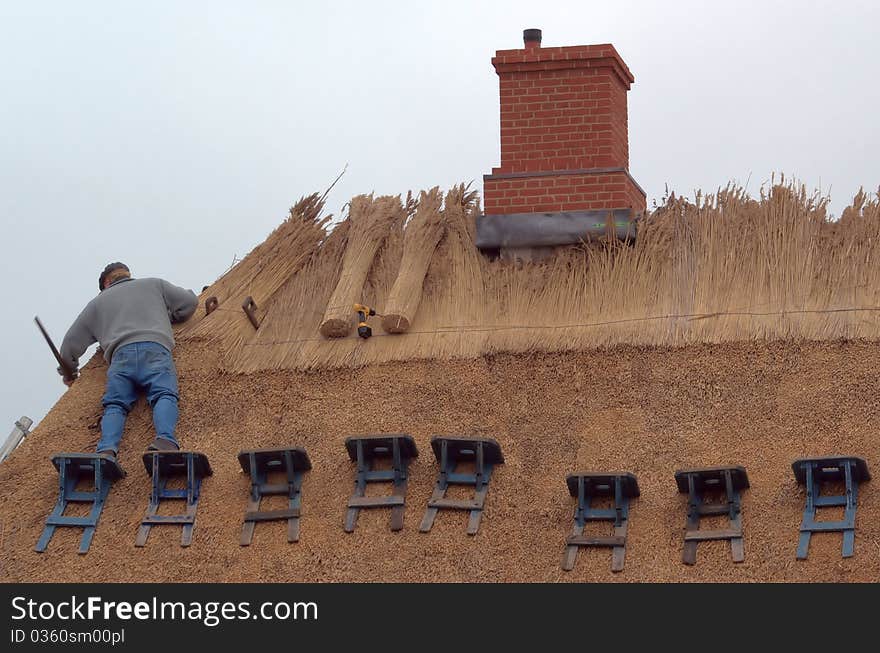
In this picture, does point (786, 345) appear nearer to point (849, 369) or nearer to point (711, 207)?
point (849, 369)

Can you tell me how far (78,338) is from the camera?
1093cm

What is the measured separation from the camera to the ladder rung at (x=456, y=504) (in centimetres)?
912

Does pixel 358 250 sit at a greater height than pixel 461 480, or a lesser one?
greater

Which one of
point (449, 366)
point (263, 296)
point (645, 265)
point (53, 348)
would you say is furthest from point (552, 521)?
point (53, 348)

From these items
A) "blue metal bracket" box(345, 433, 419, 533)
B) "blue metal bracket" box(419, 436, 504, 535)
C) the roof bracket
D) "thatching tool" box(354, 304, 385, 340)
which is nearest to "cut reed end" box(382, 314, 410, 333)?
"thatching tool" box(354, 304, 385, 340)

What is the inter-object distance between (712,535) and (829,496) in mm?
653

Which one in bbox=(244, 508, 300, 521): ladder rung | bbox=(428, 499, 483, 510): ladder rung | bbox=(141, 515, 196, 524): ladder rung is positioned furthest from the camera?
bbox=(141, 515, 196, 524): ladder rung

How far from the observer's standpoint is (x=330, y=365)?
10.4 meters

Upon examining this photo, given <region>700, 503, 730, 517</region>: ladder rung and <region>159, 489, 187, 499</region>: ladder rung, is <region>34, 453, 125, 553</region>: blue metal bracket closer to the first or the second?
<region>159, 489, 187, 499</region>: ladder rung

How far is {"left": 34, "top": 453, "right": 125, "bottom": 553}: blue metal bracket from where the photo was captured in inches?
374

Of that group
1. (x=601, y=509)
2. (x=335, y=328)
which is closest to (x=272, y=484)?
(x=335, y=328)

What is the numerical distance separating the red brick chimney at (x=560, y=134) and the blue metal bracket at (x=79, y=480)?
3291mm

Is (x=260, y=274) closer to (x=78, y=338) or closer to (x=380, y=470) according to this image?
(x=78, y=338)

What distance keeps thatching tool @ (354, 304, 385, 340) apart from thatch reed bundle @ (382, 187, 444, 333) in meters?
0.11
